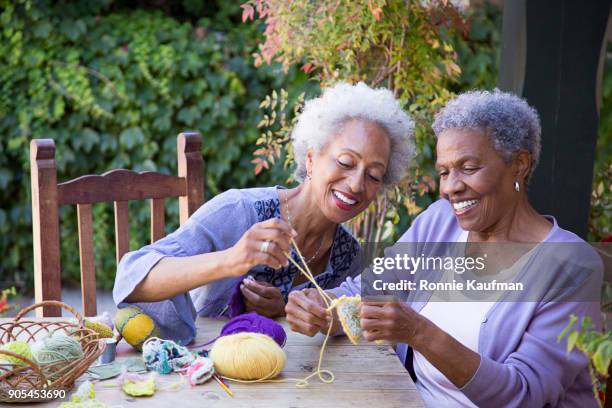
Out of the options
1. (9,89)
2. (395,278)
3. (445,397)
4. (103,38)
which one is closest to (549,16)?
(395,278)

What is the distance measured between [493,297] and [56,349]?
1196 millimetres

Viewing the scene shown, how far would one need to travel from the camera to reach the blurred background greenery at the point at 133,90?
498cm

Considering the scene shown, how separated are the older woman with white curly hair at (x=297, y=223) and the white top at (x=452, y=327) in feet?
1.42

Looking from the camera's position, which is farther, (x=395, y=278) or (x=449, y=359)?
(x=395, y=278)

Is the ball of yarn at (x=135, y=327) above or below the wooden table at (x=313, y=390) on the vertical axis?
above

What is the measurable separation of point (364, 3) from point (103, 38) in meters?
2.39

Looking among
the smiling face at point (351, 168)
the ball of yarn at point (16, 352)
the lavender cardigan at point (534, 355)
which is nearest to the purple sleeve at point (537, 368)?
the lavender cardigan at point (534, 355)

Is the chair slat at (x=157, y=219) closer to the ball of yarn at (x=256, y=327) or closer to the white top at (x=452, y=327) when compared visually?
the ball of yarn at (x=256, y=327)

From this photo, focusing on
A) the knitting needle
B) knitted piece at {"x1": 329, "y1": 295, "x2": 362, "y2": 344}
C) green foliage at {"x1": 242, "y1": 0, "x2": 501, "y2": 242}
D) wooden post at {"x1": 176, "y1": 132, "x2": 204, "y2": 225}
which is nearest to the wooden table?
the knitting needle

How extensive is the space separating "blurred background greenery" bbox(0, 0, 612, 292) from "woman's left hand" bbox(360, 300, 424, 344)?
3.00 metres

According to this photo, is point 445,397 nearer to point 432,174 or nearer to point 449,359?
point 449,359

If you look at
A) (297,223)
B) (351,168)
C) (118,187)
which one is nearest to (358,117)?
(351,168)

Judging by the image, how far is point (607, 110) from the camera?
11.8 feet

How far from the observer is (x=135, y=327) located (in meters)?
2.13
